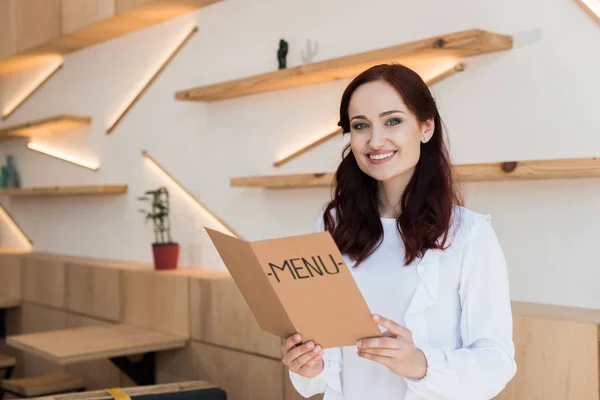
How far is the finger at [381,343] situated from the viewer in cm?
123

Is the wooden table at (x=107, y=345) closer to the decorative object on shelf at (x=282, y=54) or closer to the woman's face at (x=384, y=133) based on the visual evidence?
the decorative object on shelf at (x=282, y=54)

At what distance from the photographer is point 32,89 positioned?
488cm

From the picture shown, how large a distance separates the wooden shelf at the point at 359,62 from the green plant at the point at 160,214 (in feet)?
1.73

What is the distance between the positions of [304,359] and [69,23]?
3168 mm

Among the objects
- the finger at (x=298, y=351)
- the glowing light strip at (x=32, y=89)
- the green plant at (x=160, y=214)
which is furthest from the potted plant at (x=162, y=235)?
the finger at (x=298, y=351)

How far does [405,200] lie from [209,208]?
195cm

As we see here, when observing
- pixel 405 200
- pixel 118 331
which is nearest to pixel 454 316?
pixel 405 200

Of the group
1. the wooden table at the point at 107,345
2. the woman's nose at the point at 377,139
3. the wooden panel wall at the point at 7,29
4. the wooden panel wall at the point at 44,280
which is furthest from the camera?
the wooden panel wall at the point at 7,29

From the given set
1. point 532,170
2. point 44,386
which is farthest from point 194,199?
point 532,170

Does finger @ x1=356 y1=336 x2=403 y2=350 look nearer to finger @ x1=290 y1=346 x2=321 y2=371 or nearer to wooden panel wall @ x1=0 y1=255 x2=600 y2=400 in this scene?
finger @ x1=290 y1=346 x2=321 y2=371

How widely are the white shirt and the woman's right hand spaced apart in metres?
0.15

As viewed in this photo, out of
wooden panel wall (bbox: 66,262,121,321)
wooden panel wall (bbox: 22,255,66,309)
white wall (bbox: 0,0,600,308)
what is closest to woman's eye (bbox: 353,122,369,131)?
white wall (bbox: 0,0,600,308)

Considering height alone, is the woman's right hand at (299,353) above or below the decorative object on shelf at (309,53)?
below

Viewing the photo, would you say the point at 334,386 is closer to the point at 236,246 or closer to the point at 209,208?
the point at 236,246
